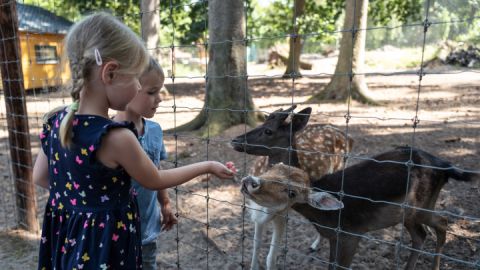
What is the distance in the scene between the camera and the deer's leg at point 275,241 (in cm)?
322

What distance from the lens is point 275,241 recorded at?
326 cm

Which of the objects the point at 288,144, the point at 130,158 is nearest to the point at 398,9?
the point at 288,144

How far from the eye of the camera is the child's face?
82.9 inches

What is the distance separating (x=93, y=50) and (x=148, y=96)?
1.98 feet

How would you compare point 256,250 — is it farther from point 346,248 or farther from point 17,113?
point 17,113

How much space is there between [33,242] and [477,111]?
→ 8.00 m

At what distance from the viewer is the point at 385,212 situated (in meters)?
2.98

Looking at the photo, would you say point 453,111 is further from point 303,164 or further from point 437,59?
point 437,59

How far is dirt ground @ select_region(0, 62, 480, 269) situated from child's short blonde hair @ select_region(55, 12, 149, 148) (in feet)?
3.18

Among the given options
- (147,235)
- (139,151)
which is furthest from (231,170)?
(147,235)

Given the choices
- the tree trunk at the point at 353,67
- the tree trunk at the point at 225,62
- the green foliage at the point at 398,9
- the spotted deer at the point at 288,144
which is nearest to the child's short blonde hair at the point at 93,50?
the spotted deer at the point at 288,144

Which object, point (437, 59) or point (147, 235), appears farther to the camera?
point (437, 59)

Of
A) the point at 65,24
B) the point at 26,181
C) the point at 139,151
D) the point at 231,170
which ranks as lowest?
the point at 26,181

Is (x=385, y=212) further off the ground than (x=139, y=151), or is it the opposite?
(x=139, y=151)
